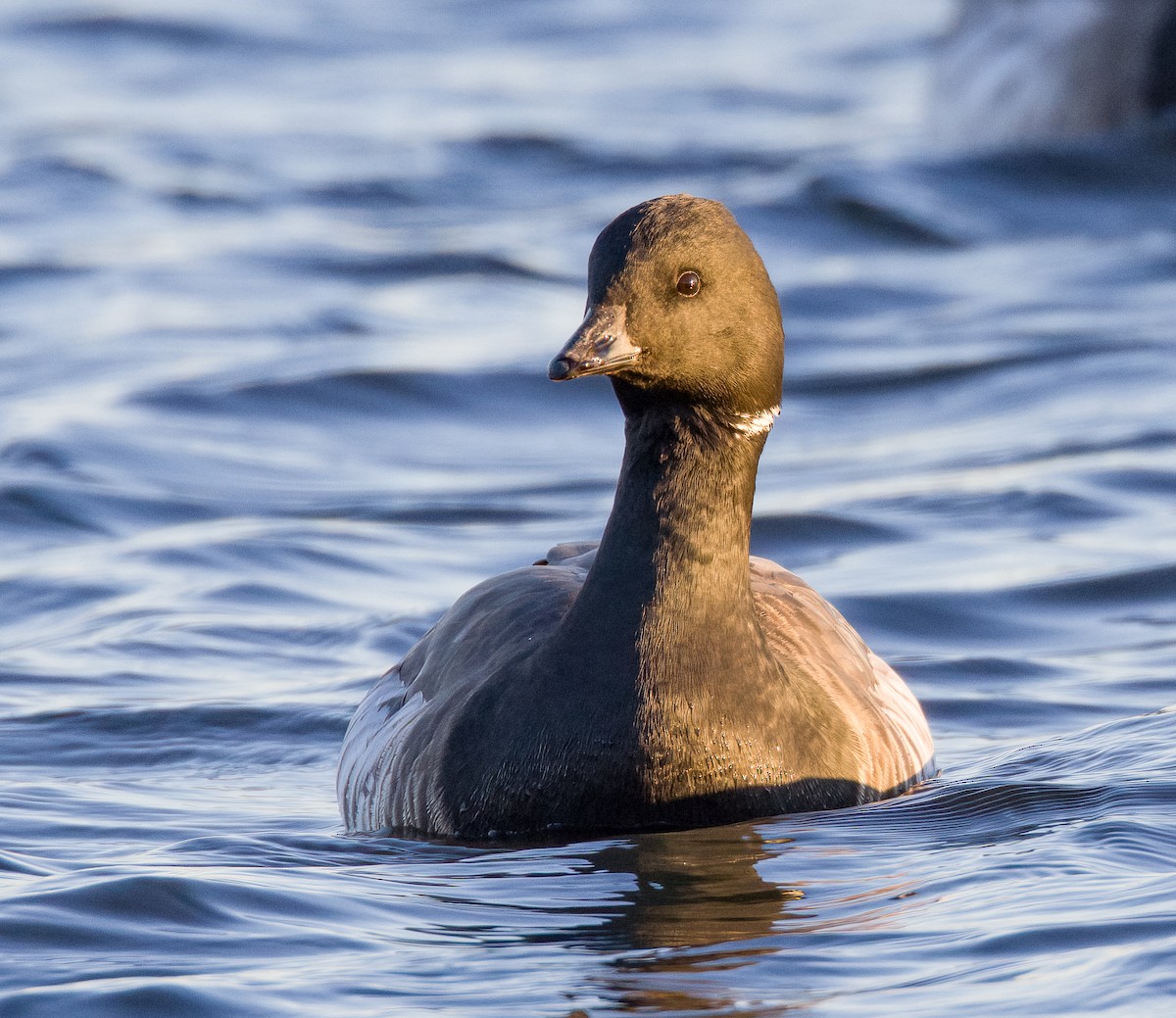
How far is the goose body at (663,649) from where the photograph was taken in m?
6.11

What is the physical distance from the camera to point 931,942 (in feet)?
17.8

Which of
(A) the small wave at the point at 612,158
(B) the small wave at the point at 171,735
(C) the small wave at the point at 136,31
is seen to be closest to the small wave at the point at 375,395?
(B) the small wave at the point at 171,735

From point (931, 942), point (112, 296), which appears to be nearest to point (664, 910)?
point (931, 942)

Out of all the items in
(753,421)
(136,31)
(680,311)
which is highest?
(136,31)

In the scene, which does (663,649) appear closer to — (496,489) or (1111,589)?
(1111,589)

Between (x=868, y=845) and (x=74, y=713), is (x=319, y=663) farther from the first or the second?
Answer: (x=868, y=845)

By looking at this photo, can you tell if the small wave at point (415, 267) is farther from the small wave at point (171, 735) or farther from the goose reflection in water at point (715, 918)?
the goose reflection in water at point (715, 918)

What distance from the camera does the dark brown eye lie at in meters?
6.12

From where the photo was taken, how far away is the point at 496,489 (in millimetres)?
12539

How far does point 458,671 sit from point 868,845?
55.7 inches

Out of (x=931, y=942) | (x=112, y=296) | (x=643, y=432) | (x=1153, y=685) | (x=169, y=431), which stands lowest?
(x=931, y=942)

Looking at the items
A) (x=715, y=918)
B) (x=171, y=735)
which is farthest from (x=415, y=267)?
(x=715, y=918)

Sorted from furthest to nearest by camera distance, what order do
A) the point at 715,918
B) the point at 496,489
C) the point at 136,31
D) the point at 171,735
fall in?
the point at 136,31
the point at 496,489
the point at 171,735
the point at 715,918

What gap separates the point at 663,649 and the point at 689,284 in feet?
3.38
